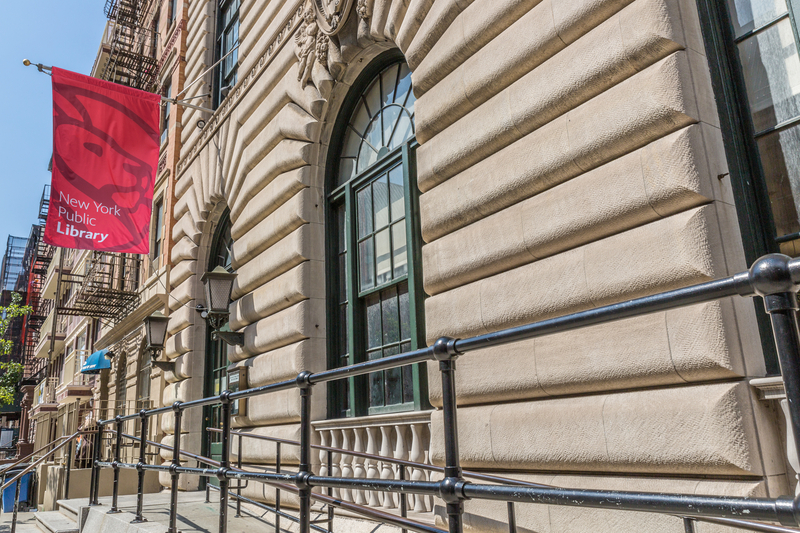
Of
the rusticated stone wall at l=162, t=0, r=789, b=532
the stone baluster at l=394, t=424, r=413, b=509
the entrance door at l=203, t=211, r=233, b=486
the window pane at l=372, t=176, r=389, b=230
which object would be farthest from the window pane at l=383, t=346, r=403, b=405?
the entrance door at l=203, t=211, r=233, b=486

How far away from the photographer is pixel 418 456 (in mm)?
6637

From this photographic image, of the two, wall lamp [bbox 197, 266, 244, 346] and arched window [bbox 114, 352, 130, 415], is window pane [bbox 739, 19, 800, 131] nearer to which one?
wall lamp [bbox 197, 266, 244, 346]

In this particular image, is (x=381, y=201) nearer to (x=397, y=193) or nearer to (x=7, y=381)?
(x=397, y=193)

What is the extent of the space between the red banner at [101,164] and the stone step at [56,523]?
4489 mm

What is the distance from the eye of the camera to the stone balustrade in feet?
21.9

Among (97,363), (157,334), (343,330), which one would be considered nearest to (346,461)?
(343,330)

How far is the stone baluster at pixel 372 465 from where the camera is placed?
7199 mm

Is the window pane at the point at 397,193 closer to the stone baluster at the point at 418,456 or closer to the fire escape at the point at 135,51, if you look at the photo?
the stone baluster at the point at 418,456

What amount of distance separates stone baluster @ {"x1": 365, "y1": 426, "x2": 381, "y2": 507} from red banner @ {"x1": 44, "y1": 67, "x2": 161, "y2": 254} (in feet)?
23.2

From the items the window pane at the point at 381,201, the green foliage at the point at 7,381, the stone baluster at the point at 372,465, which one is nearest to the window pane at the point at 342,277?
the window pane at the point at 381,201

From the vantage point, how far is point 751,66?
4.66m

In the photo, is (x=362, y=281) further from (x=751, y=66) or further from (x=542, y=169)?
(x=751, y=66)

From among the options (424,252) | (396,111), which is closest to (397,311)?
(424,252)

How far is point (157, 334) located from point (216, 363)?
2241mm
